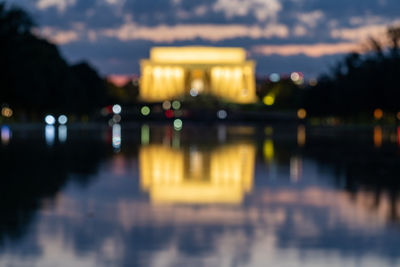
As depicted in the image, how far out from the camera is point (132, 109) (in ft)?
504

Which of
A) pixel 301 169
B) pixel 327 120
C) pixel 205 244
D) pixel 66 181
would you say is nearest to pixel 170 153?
pixel 301 169

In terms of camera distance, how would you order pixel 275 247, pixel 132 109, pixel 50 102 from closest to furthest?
pixel 275 247 → pixel 50 102 → pixel 132 109

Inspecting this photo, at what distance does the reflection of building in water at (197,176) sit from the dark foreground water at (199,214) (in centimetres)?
4

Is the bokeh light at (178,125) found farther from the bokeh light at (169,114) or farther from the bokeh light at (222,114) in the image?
the bokeh light at (222,114)

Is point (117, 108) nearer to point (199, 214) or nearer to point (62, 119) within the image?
point (62, 119)

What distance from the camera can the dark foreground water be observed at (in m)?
9.99

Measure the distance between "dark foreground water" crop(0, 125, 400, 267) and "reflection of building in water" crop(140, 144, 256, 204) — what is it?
0.14 feet

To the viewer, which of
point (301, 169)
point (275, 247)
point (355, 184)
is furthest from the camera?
point (301, 169)

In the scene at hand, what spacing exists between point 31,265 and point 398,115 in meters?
93.8

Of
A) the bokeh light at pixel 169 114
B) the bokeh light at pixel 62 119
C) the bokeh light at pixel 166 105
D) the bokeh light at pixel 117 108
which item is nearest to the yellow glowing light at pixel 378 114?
the bokeh light at pixel 169 114

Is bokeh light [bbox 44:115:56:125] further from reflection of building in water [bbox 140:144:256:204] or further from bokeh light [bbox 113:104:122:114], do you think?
reflection of building in water [bbox 140:144:256:204]

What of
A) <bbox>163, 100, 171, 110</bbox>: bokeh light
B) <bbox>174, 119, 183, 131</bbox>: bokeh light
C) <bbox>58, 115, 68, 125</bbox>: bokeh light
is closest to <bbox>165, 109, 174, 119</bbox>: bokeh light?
<bbox>174, 119, 183, 131</bbox>: bokeh light

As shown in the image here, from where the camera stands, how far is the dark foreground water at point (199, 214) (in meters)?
9.99

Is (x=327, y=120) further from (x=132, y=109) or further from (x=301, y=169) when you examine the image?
(x=301, y=169)
